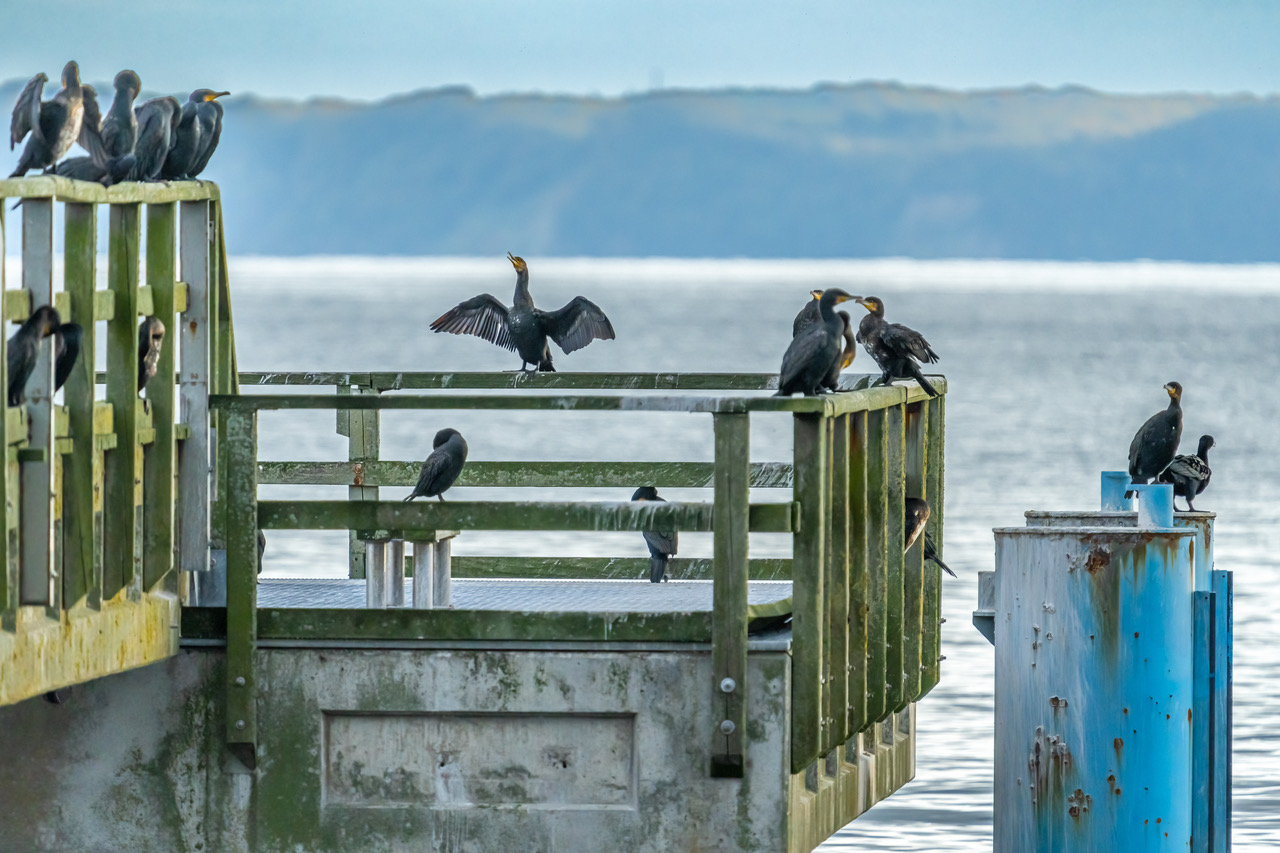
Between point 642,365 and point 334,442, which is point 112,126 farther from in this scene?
point 642,365

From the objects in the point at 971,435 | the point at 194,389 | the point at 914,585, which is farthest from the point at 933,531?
the point at 971,435

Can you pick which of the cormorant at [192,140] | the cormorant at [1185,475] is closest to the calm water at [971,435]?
the cormorant at [1185,475]

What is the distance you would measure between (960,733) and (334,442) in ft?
119

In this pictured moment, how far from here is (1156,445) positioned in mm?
14133

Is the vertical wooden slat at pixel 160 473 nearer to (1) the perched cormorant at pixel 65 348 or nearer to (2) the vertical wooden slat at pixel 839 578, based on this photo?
(1) the perched cormorant at pixel 65 348

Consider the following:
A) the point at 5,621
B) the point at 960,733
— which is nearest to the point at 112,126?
the point at 5,621

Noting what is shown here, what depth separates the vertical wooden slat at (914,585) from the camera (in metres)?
10.5

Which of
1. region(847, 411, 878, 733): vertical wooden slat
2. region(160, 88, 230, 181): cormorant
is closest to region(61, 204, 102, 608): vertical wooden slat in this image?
region(160, 88, 230, 181): cormorant

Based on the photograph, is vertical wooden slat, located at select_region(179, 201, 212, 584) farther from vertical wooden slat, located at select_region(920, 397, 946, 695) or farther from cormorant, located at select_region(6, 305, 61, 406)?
vertical wooden slat, located at select_region(920, 397, 946, 695)

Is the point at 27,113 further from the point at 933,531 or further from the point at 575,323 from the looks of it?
the point at 575,323

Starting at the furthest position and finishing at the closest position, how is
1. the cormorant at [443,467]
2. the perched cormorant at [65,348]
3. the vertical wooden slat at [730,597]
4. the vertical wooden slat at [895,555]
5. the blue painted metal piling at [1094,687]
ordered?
the cormorant at [443,467], the vertical wooden slat at [895,555], the blue painted metal piling at [1094,687], the vertical wooden slat at [730,597], the perched cormorant at [65,348]

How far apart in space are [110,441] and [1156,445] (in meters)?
7.94

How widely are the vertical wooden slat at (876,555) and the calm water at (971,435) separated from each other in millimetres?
5054

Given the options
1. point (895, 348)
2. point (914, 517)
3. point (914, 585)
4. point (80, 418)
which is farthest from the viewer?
point (895, 348)
